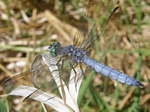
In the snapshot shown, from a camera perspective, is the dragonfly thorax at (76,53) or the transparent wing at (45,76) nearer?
the transparent wing at (45,76)

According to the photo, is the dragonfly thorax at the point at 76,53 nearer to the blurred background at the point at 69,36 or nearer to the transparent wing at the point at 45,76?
the transparent wing at the point at 45,76

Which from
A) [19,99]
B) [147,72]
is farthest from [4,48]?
[147,72]

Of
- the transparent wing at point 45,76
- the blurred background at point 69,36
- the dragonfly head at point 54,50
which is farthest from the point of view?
the blurred background at point 69,36

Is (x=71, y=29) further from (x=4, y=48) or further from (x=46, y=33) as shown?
(x=4, y=48)

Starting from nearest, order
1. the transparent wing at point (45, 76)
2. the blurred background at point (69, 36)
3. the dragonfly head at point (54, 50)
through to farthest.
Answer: the transparent wing at point (45, 76) < the dragonfly head at point (54, 50) < the blurred background at point (69, 36)

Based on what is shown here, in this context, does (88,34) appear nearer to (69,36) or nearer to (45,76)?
(45,76)

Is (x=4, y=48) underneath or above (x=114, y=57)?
above

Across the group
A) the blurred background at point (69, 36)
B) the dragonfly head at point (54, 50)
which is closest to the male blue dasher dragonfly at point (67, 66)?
the dragonfly head at point (54, 50)
